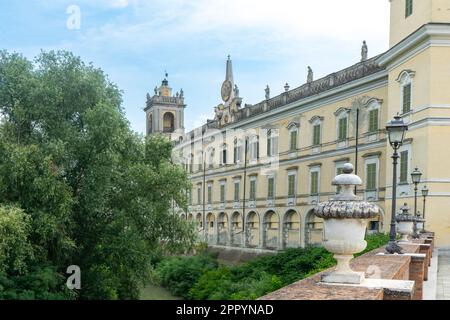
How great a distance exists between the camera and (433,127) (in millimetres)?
22000

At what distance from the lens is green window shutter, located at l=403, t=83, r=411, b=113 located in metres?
23.8

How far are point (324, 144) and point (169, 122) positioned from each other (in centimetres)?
3256

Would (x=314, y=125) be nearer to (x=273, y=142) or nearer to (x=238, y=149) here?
(x=273, y=142)

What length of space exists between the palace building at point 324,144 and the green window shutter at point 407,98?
0.14ft

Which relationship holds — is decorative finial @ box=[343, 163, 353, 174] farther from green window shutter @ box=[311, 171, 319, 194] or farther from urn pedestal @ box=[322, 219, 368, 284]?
green window shutter @ box=[311, 171, 319, 194]

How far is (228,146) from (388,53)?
20601 millimetres

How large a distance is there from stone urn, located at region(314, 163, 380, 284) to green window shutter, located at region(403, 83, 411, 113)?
1917 centimetres

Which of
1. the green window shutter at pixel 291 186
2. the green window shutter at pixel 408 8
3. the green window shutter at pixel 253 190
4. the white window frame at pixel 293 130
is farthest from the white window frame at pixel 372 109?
the green window shutter at pixel 253 190

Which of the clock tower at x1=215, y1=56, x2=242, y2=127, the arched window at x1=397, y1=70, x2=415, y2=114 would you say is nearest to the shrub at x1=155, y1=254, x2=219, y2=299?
the clock tower at x1=215, y1=56, x2=242, y2=127

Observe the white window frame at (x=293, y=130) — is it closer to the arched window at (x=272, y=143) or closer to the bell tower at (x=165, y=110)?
the arched window at (x=272, y=143)

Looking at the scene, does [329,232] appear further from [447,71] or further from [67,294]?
[447,71]

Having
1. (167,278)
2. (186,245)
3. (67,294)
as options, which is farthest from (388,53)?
(167,278)

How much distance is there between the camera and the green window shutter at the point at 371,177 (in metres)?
28.0

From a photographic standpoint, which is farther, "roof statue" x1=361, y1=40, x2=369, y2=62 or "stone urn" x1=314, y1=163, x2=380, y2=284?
"roof statue" x1=361, y1=40, x2=369, y2=62
